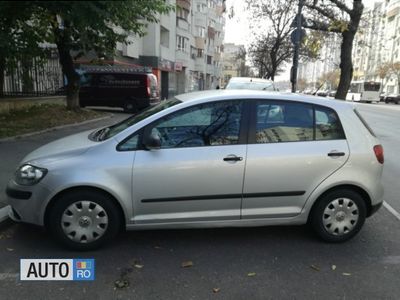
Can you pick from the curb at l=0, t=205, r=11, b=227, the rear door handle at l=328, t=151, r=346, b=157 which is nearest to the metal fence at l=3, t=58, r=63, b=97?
the curb at l=0, t=205, r=11, b=227

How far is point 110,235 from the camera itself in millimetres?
3754

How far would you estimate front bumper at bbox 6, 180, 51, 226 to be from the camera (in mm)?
3564

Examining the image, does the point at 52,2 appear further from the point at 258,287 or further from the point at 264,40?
the point at 264,40

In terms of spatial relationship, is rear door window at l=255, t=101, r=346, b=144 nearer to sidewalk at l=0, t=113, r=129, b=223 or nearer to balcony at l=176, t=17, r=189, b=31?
→ sidewalk at l=0, t=113, r=129, b=223

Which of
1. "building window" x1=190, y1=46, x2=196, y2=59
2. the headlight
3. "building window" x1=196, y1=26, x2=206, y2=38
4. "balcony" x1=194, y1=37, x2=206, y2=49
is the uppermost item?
"building window" x1=196, y1=26, x2=206, y2=38

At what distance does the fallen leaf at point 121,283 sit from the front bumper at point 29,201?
1039 millimetres

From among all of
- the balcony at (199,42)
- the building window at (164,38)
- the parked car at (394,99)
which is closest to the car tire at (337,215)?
the building window at (164,38)

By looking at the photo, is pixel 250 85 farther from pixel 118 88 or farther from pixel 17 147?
pixel 118 88

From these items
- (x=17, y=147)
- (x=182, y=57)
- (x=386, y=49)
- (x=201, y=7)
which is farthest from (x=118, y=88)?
(x=386, y=49)

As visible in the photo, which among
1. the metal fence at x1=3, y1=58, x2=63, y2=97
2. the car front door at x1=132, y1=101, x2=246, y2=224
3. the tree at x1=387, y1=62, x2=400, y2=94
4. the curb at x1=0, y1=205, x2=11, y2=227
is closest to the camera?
the car front door at x1=132, y1=101, x2=246, y2=224

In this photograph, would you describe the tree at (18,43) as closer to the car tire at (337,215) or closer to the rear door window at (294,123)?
the rear door window at (294,123)

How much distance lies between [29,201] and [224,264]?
6.52 ft

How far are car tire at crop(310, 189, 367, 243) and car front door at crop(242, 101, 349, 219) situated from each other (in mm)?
242

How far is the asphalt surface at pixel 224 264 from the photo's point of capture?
10.2 feet
